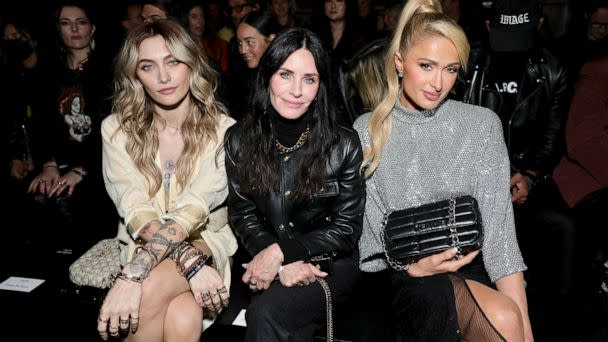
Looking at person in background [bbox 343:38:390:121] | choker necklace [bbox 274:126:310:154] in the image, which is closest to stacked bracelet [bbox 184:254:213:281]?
choker necklace [bbox 274:126:310:154]

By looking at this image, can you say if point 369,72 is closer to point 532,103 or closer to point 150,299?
point 532,103

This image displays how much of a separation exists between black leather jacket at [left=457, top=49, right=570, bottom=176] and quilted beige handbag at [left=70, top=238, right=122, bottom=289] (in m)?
2.18

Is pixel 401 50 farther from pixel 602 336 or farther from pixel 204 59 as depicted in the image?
pixel 602 336

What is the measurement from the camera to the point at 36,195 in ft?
11.7

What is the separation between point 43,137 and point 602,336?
140 inches

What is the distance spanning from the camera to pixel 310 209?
245 cm

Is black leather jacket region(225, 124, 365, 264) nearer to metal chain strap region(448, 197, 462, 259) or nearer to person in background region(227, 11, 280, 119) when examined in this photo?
metal chain strap region(448, 197, 462, 259)

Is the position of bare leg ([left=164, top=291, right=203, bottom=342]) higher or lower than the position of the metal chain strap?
lower

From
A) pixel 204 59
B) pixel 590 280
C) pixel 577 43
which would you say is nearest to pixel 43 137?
pixel 204 59

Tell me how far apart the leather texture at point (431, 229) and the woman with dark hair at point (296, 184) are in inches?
9.6

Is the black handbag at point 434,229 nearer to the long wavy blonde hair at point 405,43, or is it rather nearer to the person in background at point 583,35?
the long wavy blonde hair at point 405,43

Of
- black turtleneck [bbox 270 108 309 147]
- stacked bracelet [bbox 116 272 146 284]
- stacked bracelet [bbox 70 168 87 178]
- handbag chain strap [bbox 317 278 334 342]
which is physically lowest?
handbag chain strap [bbox 317 278 334 342]

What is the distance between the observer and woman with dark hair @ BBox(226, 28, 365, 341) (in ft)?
7.50

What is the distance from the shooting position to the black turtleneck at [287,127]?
2404 mm
